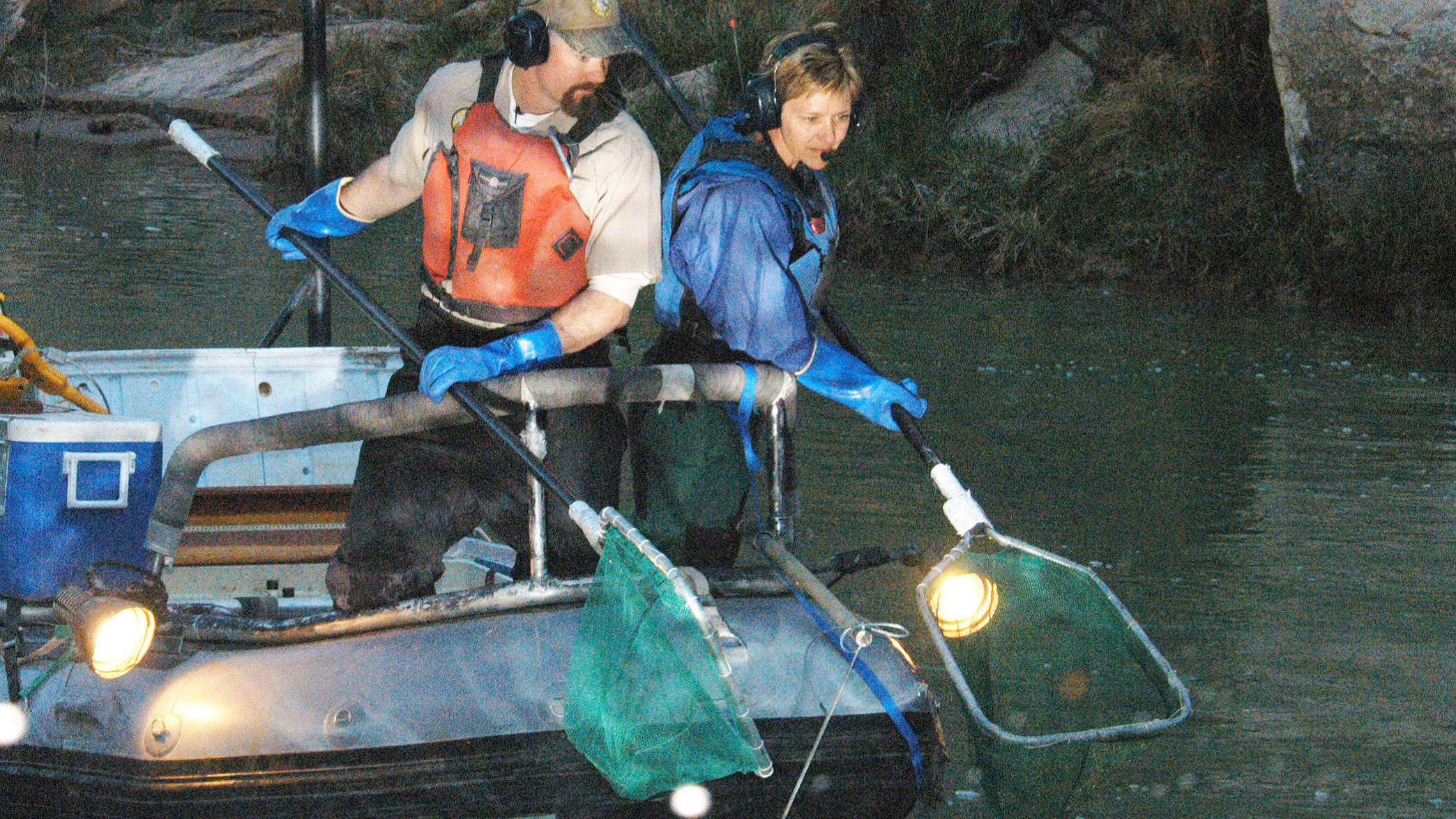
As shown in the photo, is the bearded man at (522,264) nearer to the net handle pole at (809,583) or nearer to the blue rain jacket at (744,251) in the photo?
the blue rain jacket at (744,251)

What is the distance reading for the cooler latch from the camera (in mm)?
4578

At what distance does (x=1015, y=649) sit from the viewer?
4270 millimetres

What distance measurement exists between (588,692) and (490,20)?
20.1m

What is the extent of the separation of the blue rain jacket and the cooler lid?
1.32 metres

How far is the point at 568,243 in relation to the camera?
4414mm

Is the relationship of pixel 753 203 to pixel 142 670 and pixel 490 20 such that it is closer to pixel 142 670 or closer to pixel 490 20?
pixel 142 670

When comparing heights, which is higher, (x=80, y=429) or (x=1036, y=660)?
(x=80, y=429)

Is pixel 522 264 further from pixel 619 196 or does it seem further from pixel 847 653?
pixel 847 653

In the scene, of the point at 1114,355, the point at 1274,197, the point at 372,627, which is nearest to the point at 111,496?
the point at 372,627

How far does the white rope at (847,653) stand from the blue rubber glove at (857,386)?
0.61 m

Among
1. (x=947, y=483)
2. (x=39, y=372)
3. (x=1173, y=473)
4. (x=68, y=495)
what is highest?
(x=39, y=372)

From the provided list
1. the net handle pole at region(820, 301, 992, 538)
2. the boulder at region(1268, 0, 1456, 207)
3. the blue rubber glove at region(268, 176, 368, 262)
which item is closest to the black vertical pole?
the blue rubber glove at region(268, 176, 368, 262)

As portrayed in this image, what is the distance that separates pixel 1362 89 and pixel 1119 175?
1930 mm

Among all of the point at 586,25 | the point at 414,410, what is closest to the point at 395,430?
the point at 414,410
